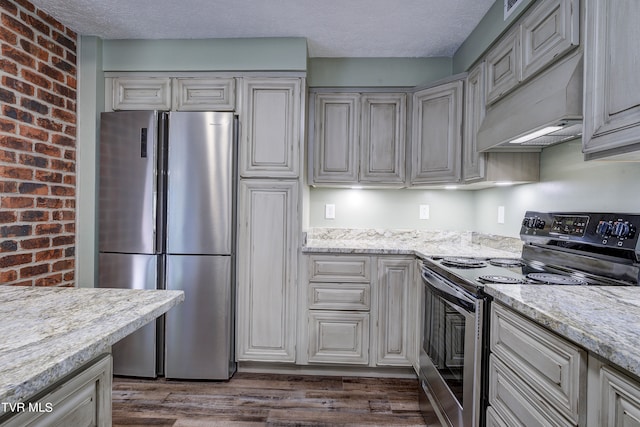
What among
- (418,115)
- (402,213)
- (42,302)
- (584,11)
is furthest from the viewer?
(402,213)

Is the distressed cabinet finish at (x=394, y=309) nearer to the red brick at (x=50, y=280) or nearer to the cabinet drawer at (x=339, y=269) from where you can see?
the cabinet drawer at (x=339, y=269)

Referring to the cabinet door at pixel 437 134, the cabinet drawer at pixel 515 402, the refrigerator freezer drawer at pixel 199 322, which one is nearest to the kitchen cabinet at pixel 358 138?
the cabinet door at pixel 437 134

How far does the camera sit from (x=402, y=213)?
3037 mm

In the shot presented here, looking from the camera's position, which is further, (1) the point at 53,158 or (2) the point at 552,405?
(1) the point at 53,158

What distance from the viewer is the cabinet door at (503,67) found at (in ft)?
5.83

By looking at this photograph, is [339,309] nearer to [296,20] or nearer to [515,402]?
[515,402]

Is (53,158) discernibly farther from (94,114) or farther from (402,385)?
(402,385)

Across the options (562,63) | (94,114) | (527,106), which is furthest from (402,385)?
(94,114)

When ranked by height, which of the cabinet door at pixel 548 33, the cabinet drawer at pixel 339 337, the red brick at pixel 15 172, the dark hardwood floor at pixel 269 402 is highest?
the cabinet door at pixel 548 33

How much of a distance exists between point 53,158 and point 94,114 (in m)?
0.42

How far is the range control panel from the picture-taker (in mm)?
1356

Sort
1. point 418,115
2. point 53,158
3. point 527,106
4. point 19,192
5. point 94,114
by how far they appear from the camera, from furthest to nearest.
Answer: point 418,115 < point 94,114 < point 53,158 < point 19,192 < point 527,106

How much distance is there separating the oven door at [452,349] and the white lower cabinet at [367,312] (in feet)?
0.89

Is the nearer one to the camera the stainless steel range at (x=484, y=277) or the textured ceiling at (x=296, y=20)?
the stainless steel range at (x=484, y=277)
